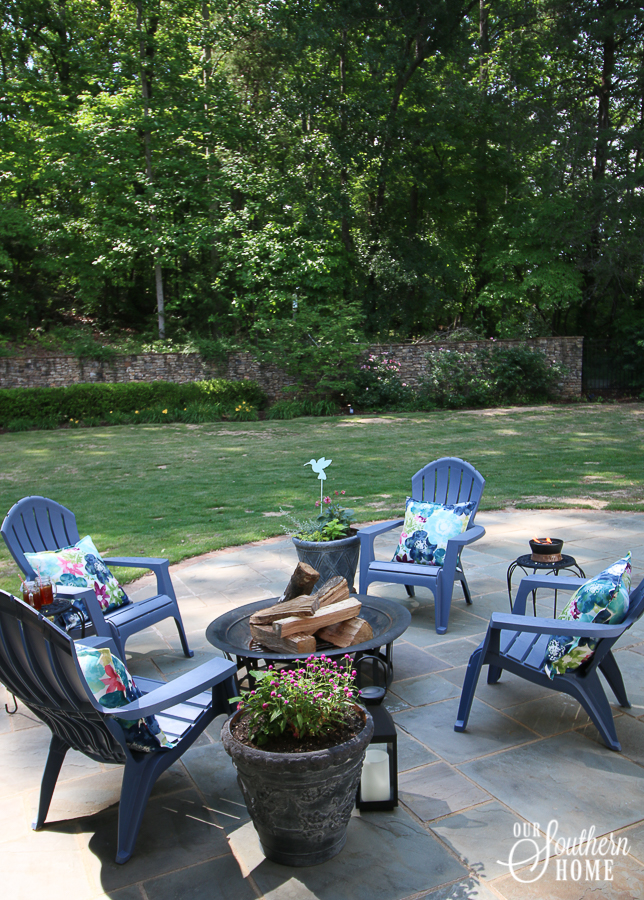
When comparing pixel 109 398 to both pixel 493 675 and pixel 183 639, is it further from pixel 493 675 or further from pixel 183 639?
pixel 493 675

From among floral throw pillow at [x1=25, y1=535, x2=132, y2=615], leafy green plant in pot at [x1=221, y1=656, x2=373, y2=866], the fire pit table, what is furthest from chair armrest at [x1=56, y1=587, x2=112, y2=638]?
leafy green plant in pot at [x1=221, y1=656, x2=373, y2=866]

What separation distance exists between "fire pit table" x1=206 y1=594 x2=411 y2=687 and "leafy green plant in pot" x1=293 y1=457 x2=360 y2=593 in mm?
426

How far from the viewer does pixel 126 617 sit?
349 cm

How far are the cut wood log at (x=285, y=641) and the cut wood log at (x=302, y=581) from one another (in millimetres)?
306

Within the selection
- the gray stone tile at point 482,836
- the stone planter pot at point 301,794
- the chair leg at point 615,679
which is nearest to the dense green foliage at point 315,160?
the chair leg at point 615,679

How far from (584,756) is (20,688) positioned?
7.02 feet

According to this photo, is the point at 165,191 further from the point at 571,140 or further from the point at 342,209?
the point at 571,140

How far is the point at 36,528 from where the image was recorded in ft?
12.7

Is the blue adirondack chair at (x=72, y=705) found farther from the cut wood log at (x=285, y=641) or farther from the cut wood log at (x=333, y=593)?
the cut wood log at (x=333, y=593)

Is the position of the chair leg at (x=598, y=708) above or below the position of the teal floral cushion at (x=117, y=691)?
below

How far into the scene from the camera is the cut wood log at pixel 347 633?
2.86m

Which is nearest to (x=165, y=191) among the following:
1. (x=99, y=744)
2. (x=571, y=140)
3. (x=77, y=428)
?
(x=77, y=428)

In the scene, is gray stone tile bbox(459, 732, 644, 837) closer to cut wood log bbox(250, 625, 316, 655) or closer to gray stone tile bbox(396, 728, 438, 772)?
gray stone tile bbox(396, 728, 438, 772)

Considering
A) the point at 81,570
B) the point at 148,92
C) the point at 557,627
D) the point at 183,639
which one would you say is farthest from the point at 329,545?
the point at 148,92
